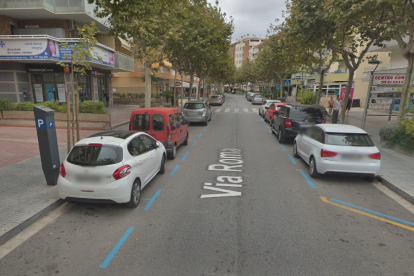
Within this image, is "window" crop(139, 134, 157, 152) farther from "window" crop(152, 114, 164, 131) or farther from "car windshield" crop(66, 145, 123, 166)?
"window" crop(152, 114, 164, 131)

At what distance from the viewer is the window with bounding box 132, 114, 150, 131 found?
8.59 m

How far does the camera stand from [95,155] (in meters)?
5.09

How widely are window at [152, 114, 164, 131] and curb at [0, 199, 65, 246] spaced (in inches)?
146

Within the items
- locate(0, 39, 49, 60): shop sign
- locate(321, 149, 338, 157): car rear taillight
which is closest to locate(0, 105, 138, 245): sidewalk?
locate(321, 149, 338, 157): car rear taillight

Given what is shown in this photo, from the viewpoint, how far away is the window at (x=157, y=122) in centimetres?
853

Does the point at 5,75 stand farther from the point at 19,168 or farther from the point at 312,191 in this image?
the point at 312,191

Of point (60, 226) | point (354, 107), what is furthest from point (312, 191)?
point (354, 107)

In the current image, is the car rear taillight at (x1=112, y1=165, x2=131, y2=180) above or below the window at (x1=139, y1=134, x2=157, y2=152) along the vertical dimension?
below

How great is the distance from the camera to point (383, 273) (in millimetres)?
3500

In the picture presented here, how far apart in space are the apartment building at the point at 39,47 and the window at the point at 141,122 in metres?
9.94

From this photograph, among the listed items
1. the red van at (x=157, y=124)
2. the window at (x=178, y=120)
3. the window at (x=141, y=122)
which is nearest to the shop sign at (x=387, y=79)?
Answer: the window at (x=178, y=120)

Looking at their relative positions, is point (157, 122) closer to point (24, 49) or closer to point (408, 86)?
point (408, 86)

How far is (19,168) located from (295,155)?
9.05m

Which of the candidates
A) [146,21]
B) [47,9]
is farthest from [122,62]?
[146,21]
